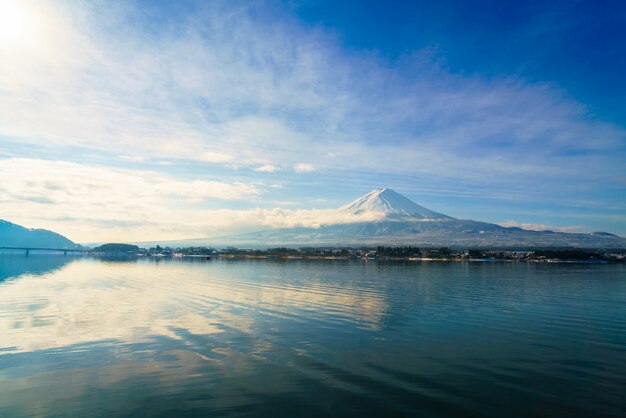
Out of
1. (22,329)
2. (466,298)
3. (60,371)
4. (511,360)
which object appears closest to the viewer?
(60,371)

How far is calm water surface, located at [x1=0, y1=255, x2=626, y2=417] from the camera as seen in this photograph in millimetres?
13023

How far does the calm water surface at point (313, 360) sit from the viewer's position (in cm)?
1302

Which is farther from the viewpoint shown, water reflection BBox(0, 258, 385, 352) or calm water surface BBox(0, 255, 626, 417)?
water reflection BBox(0, 258, 385, 352)

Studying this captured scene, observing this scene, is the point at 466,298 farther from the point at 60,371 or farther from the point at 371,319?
the point at 60,371

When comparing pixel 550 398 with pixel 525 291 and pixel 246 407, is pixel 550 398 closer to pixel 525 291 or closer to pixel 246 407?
pixel 246 407

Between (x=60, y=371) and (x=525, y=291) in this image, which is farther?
(x=525, y=291)

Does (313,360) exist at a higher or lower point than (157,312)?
higher

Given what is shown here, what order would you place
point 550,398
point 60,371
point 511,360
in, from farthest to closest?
point 511,360
point 60,371
point 550,398

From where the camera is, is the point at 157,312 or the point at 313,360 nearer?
the point at 313,360

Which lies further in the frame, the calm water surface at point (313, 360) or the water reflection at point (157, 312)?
the water reflection at point (157, 312)

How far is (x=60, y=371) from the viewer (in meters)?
16.5

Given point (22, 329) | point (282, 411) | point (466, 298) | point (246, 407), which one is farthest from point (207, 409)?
point (466, 298)

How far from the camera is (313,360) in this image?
1777 cm

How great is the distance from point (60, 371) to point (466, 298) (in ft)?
114
